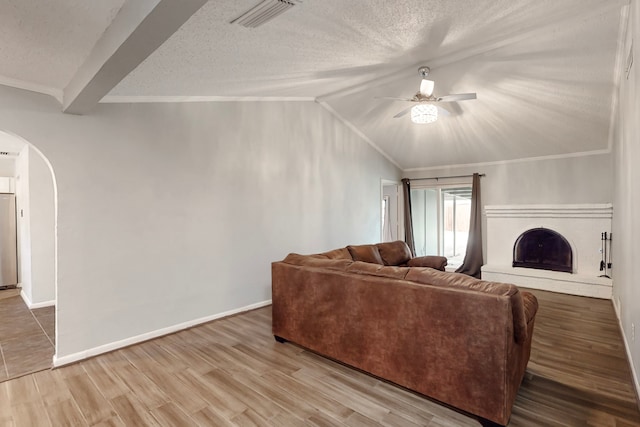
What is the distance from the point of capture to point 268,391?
2.43 m

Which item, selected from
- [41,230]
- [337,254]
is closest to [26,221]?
[41,230]

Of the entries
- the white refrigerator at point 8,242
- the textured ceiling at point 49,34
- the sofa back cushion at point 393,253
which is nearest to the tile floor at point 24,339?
the white refrigerator at point 8,242

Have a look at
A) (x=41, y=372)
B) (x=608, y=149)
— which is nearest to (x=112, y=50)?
(x=41, y=372)

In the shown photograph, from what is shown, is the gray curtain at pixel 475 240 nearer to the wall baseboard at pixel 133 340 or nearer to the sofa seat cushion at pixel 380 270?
the wall baseboard at pixel 133 340

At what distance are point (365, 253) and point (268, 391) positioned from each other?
7.70 feet

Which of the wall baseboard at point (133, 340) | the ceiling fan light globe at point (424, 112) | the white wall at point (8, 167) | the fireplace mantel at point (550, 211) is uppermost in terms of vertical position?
the ceiling fan light globe at point (424, 112)

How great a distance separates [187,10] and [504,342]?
243 cm

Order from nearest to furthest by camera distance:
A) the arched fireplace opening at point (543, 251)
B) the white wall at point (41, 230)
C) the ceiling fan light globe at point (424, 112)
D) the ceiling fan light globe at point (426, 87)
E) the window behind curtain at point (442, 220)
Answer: the ceiling fan light globe at point (426, 87) → the ceiling fan light globe at point (424, 112) → the white wall at point (41, 230) → the arched fireplace opening at point (543, 251) → the window behind curtain at point (442, 220)

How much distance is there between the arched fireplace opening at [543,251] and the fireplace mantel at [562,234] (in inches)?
3.0

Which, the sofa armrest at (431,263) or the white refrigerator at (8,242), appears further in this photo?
the white refrigerator at (8,242)

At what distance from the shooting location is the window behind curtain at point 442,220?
6.90 metres

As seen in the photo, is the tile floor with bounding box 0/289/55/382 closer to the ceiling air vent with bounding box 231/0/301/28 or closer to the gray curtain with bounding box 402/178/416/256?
the ceiling air vent with bounding box 231/0/301/28

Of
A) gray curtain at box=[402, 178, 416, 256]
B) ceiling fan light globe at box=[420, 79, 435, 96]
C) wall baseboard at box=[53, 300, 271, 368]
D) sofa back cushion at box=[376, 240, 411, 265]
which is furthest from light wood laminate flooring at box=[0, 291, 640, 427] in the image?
gray curtain at box=[402, 178, 416, 256]

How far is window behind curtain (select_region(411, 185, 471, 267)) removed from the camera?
6.90 m
